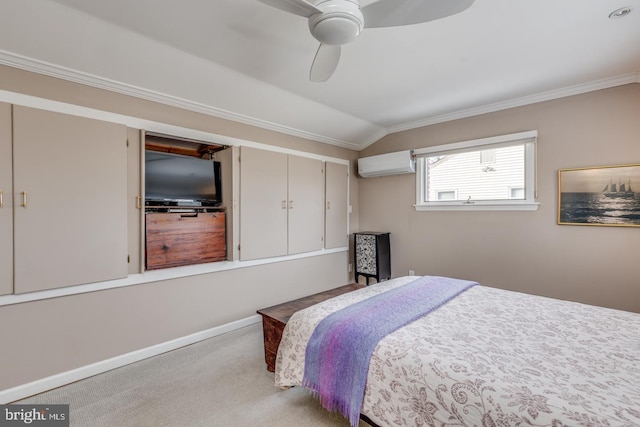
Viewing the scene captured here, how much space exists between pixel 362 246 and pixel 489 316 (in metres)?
2.45

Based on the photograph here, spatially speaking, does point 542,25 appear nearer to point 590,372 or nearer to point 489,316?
point 489,316

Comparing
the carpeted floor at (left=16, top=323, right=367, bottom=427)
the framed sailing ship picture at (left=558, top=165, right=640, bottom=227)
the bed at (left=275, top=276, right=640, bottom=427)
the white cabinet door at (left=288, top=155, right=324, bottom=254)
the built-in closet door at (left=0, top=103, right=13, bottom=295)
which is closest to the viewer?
the bed at (left=275, top=276, right=640, bottom=427)

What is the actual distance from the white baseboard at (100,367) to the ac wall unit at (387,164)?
2.79m

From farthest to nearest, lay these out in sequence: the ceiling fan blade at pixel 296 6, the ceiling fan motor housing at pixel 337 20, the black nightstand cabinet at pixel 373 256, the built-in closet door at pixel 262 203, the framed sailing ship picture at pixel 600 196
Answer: the black nightstand cabinet at pixel 373 256 → the built-in closet door at pixel 262 203 → the framed sailing ship picture at pixel 600 196 → the ceiling fan motor housing at pixel 337 20 → the ceiling fan blade at pixel 296 6

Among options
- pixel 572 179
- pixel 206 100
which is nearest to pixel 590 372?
pixel 572 179

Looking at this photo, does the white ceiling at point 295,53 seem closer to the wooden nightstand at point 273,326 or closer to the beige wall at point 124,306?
the beige wall at point 124,306

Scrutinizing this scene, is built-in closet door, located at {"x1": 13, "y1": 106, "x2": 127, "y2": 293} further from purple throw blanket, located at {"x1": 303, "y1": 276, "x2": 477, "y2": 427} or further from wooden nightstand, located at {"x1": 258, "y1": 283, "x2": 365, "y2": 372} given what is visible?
purple throw blanket, located at {"x1": 303, "y1": 276, "x2": 477, "y2": 427}

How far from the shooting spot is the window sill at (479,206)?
9.92ft

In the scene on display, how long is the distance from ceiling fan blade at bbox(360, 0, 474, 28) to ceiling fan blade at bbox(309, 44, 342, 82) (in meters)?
0.28

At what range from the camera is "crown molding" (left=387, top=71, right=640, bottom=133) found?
8.36 feet

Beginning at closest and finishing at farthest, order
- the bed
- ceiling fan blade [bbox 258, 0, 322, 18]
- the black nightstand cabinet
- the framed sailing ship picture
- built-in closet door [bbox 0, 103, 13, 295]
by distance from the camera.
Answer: the bed → ceiling fan blade [bbox 258, 0, 322, 18] → built-in closet door [bbox 0, 103, 13, 295] → the framed sailing ship picture → the black nightstand cabinet

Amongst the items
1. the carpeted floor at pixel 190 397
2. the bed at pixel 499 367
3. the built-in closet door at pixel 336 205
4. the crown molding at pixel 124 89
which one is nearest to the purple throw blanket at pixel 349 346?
the bed at pixel 499 367

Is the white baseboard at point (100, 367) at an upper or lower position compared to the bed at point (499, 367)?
lower

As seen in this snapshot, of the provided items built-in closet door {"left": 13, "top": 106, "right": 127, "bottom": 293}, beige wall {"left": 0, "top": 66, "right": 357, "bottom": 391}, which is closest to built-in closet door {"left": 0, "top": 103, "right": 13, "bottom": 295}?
built-in closet door {"left": 13, "top": 106, "right": 127, "bottom": 293}
